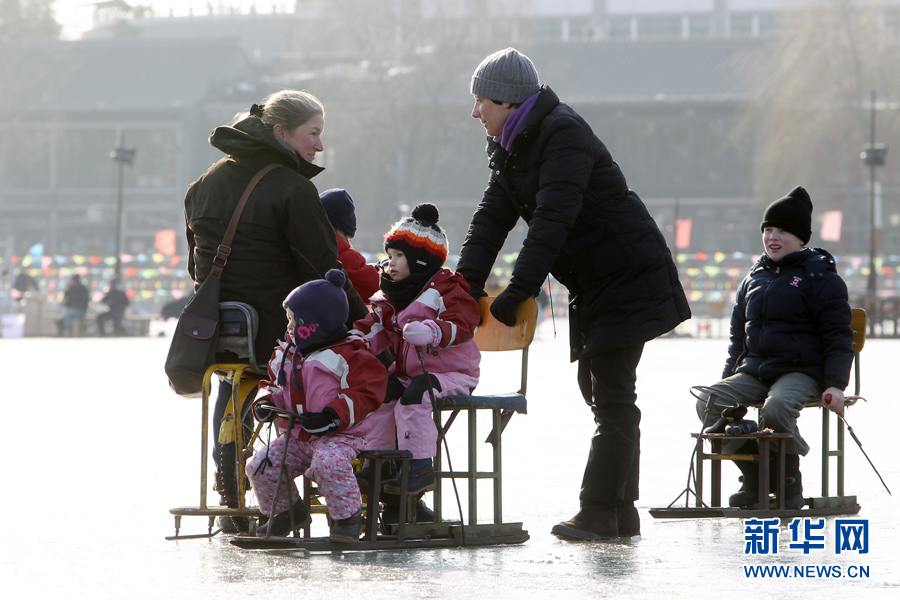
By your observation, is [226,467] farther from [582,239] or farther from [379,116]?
[379,116]

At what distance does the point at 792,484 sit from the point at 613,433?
111 cm

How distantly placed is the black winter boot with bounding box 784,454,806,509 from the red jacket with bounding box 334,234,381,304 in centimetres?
169

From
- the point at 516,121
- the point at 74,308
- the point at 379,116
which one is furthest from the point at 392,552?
the point at 379,116

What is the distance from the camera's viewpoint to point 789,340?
23.6 ft

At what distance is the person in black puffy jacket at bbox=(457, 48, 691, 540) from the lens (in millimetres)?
6328

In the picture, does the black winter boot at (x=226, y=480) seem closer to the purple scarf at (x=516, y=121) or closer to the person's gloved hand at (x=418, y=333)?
the person's gloved hand at (x=418, y=333)

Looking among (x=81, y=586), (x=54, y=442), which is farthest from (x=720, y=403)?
(x=54, y=442)

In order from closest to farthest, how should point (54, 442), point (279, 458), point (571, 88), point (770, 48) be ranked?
1. point (279, 458)
2. point (54, 442)
3. point (770, 48)
4. point (571, 88)

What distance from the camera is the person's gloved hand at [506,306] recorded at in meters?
6.28

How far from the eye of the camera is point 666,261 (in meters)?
6.57

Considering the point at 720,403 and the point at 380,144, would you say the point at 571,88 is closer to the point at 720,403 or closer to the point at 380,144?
the point at 380,144

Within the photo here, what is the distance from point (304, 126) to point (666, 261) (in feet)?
4.37

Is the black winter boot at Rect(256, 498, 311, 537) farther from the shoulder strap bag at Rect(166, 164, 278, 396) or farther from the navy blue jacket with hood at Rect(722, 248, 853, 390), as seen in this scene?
the navy blue jacket with hood at Rect(722, 248, 853, 390)

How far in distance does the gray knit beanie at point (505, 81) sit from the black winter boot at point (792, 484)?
5.97 feet
